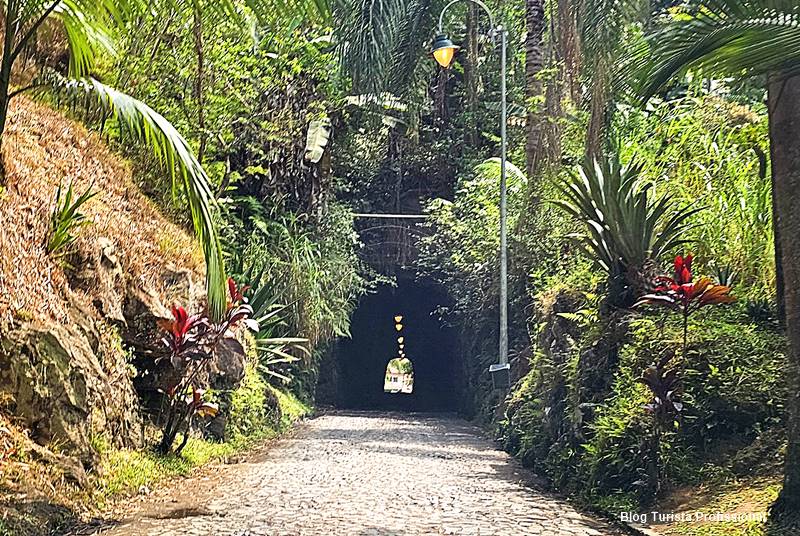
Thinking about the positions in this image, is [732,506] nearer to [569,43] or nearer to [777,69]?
[777,69]

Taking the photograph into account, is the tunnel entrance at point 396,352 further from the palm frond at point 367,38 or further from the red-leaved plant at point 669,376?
the red-leaved plant at point 669,376

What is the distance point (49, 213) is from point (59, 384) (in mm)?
2505

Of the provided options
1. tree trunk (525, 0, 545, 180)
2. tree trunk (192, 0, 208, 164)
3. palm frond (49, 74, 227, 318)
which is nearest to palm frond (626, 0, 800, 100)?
palm frond (49, 74, 227, 318)

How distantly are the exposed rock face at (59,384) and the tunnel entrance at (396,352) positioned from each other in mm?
26243

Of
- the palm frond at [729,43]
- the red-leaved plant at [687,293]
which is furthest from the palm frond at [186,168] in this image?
the red-leaved plant at [687,293]

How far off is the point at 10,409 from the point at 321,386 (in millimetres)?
22671

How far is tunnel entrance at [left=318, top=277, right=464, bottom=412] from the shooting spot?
117ft

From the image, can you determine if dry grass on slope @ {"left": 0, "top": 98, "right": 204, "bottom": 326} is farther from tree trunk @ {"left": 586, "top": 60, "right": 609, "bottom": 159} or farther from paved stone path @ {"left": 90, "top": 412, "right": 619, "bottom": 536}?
tree trunk @ {"left": 586, "top": 60, "right": 609, "bottom": 159}

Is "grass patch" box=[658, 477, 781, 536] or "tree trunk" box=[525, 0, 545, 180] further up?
"tree trunk" box=[525, 0, 545, 180]

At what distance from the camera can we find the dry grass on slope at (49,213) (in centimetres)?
801

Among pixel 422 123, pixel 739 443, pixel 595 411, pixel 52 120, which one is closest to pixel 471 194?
pixel 422 123

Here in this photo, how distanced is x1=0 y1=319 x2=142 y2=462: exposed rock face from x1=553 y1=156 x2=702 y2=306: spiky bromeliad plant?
530cm

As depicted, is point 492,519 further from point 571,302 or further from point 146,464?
point 571,302

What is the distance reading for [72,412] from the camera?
750 cm
